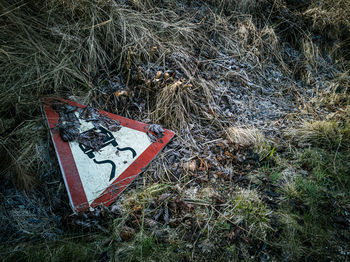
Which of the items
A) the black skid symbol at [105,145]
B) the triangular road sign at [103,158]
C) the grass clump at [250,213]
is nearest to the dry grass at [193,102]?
the grass clump at [250,213]

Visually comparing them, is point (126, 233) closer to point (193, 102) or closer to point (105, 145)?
point (105, 145)

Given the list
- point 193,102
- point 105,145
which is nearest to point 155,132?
point 105,145

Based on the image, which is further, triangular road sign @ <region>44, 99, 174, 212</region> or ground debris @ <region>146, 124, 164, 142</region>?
ground debris @ <region>146, 124, 164, 142</region>

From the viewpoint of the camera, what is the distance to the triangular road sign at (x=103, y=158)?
1.57 m

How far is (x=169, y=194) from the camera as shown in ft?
5.68

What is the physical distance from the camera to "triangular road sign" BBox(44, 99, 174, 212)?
157 centimetres

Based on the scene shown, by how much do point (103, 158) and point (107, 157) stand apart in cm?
4

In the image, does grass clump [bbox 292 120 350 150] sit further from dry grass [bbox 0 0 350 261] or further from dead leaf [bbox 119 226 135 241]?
dead leaf [bbox 119 226 135 241]

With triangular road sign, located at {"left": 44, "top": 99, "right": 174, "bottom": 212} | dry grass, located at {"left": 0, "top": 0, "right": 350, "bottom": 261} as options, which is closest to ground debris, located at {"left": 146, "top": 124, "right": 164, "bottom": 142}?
triangular road sign, located at {"left": 44, "top": 99, "right": 174, "bottom": 212}

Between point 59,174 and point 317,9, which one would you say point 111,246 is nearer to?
point 59,174

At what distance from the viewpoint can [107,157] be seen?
1.79m

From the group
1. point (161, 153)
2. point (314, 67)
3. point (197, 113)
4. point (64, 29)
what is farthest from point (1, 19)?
point (314, 67)

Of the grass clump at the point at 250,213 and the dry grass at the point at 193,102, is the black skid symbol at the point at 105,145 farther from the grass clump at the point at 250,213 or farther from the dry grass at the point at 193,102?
the grass clump at the point at 250,213

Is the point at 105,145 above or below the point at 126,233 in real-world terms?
above
